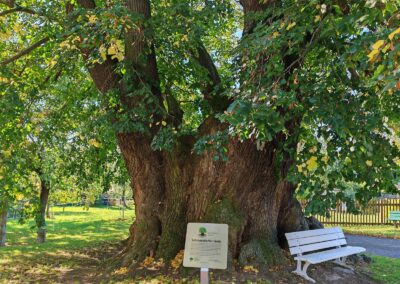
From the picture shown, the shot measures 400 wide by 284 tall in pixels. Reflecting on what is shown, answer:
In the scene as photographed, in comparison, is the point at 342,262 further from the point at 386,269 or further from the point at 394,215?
the point at 394,215

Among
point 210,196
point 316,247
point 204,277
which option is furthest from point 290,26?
point 316,247

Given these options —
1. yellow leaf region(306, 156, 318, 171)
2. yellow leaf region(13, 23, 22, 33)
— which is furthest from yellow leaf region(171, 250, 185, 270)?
yellow leaf region(13, 23, 22, 33)

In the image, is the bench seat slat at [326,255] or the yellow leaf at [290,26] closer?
the yellow leaf at [290,26]

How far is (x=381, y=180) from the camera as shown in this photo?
5379 millimetres

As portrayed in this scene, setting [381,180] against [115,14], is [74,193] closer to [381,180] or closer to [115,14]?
[115,14]

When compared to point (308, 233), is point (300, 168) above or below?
above

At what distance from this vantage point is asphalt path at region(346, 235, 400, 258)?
36.4 feet

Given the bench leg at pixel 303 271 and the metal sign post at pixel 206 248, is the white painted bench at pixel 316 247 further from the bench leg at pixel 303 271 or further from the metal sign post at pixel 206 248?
the metal sign post at pixel 206 248

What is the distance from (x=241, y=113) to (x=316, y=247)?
475 cm

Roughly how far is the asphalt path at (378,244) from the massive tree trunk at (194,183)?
4.31 metres

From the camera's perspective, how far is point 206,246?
5230mm

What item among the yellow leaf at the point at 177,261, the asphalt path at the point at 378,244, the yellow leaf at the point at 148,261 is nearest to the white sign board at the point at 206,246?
the yellow leaf at the point at 177,261

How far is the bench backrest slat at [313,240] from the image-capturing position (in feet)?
24.3

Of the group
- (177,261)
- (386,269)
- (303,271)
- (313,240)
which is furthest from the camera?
(386,269)
